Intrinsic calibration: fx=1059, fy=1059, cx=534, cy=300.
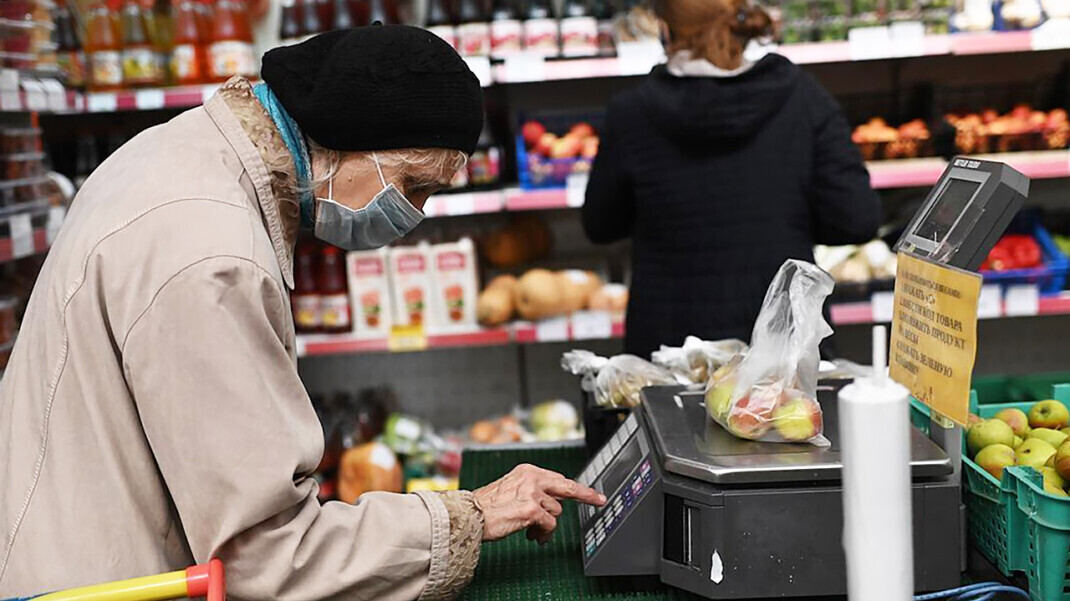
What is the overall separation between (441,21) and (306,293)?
3.45 ft

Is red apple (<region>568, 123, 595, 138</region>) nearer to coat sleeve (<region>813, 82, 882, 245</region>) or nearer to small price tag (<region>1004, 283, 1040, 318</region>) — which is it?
coat sleeve (<region>813, 82, 882, 245</region>)

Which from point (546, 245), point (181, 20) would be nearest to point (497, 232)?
point (546, 245)

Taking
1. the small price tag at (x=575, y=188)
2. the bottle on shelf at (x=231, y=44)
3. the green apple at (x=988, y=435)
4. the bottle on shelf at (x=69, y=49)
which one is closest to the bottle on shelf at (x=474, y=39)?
the small price tag at (x=575, y=188)

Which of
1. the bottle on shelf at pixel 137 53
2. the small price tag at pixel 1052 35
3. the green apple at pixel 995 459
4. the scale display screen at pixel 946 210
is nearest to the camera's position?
the scale display screen at pixel 946 210

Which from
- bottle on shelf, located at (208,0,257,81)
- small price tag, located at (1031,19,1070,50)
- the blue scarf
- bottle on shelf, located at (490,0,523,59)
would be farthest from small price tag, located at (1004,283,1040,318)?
the blue scarf

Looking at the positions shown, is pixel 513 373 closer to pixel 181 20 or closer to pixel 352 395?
pixel 352 395

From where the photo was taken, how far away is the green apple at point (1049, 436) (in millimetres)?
1440

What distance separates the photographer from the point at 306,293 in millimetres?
3715

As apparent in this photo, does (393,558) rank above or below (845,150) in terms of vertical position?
below

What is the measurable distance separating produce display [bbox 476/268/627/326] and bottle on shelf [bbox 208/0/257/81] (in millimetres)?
1120

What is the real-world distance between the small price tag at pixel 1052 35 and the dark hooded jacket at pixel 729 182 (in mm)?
1323

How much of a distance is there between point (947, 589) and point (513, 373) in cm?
305

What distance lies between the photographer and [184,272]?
1143 millimetres

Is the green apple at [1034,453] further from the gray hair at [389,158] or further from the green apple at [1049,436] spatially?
the gray hair at [389,158]
